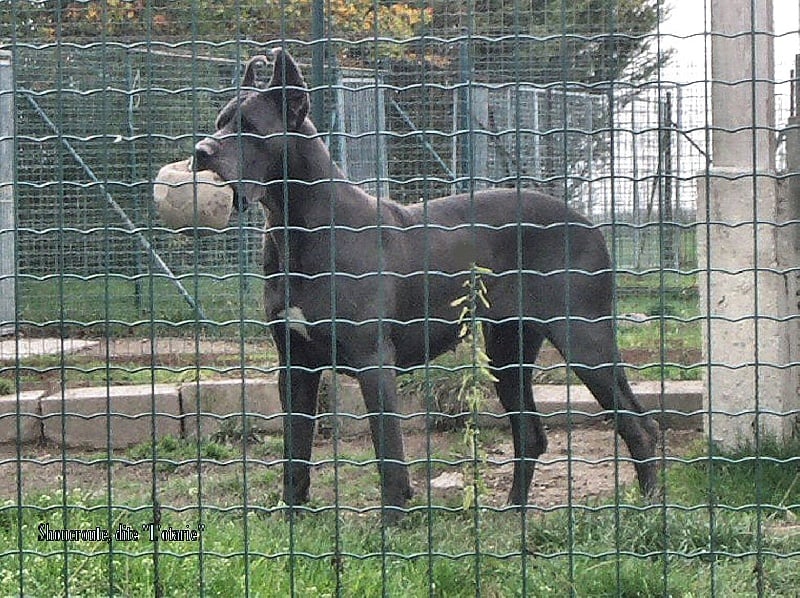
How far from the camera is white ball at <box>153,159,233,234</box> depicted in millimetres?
4477

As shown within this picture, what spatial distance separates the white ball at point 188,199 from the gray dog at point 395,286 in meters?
0.14

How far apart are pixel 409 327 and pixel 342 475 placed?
3.77 ft

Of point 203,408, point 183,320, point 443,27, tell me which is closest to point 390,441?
point 203,408

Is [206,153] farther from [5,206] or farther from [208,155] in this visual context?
[5,206]

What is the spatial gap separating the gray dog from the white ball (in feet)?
0.47

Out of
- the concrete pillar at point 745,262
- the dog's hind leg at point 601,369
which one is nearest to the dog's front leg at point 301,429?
the dog's hind leg at point 601,369

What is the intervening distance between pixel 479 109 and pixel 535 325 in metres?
3.02

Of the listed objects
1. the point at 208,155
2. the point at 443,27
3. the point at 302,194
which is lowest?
the point at 302,194

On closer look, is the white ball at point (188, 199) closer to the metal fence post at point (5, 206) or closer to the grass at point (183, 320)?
the grass at point (183, 320)

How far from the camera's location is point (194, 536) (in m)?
4.69

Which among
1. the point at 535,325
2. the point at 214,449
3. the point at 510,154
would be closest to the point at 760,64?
the point at 535,325

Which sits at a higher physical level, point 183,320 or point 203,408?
point 183,320

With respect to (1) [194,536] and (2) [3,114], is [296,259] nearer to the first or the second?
(1) [194,536]

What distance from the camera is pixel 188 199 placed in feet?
15.4
